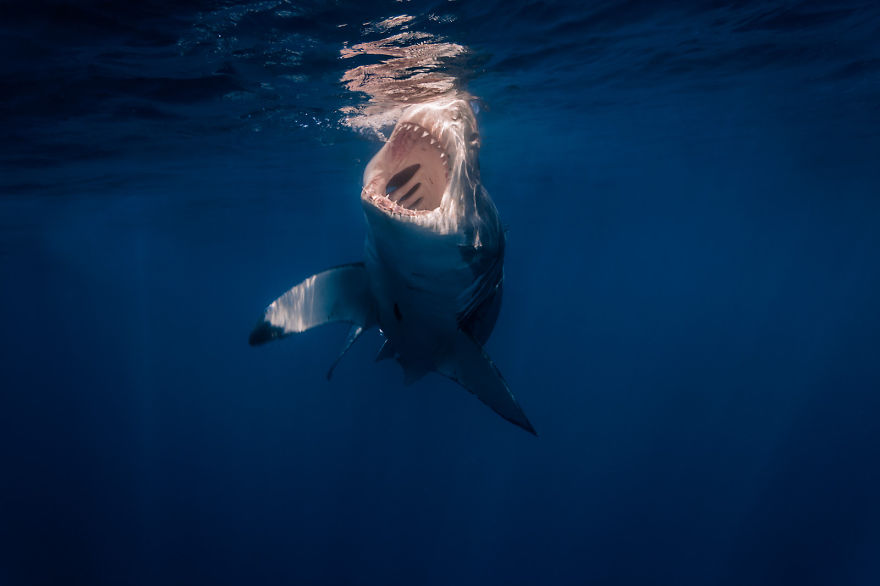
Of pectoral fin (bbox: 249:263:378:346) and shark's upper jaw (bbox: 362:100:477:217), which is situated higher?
shark's upper jaw (bbox: 362:100:477:217)

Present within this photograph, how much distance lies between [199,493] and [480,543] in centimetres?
1692

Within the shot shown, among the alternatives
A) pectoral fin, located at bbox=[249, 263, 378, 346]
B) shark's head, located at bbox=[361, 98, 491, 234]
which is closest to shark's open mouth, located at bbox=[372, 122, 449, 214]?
shark's head, located at bbox=[361, 98, 491, 234]

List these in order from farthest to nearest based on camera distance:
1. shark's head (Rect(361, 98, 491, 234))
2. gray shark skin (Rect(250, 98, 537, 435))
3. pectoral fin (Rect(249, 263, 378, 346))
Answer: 1. pectoral fin (Rect(249, 263, 378, 346))
2. gray shark skin (Rect(250, 98, 537, 435))
3. shark's head (Rect(361, 98, 491, 234))

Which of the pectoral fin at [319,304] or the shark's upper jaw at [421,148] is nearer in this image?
the shark's upper jaw at [421,148]

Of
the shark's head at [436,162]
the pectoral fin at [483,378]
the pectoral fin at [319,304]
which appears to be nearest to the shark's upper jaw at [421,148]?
the shark's head at [436,162]

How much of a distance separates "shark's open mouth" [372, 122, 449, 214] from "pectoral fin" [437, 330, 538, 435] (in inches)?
A: 45.1

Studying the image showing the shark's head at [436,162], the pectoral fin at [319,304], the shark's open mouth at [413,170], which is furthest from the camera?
the pectoral fin at [319,304]

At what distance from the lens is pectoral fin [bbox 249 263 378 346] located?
3.59 m

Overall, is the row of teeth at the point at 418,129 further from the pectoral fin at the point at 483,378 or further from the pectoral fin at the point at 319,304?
the pectoral fin at the point at 483,378

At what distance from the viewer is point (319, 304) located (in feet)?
12.5

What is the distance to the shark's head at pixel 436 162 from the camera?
234 centimetres

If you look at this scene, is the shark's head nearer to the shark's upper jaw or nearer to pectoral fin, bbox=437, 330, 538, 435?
the shark's upper jaw

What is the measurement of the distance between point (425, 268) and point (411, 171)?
37.3 inches

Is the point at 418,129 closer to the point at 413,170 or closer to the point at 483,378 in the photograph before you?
the point at 413,170
